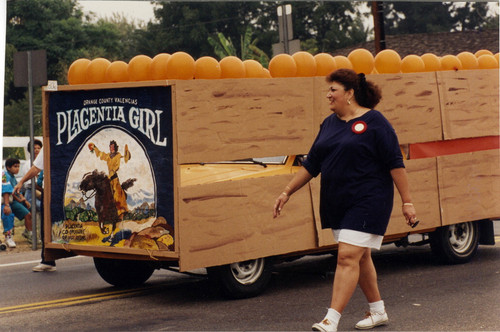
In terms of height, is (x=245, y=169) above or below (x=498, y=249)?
above

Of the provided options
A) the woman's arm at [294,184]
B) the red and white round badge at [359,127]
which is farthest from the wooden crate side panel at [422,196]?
the red and white round badge at [359,127]

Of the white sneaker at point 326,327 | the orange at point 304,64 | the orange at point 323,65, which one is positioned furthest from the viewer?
the orange at point 323,65

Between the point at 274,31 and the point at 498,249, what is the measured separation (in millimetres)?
41176

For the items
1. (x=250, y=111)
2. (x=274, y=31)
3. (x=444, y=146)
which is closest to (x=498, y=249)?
(x=444, y=146)

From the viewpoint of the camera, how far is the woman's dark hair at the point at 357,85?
6.58 metres

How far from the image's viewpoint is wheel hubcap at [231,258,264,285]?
8.04 metres

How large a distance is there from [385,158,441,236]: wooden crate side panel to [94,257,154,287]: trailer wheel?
8.21 feet

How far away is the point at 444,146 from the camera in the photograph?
31.7 ft

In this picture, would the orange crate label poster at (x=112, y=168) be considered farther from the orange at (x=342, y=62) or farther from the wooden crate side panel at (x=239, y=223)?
the orange at (x=342, y=62)

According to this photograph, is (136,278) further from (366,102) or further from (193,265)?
(366,102)

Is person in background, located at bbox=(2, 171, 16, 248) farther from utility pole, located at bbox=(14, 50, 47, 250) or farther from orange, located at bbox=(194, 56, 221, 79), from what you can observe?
orange, located at bbox=(194, 56, 221, 79)

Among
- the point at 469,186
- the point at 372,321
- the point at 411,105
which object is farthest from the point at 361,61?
the point at 372,321

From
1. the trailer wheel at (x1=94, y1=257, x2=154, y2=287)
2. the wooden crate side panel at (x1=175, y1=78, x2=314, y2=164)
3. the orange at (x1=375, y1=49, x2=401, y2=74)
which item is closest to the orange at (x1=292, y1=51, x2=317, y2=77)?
the wooden crate side panel at (x1=175, y1=78, x2=314, y2=164)

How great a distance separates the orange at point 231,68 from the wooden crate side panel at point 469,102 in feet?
8.23
